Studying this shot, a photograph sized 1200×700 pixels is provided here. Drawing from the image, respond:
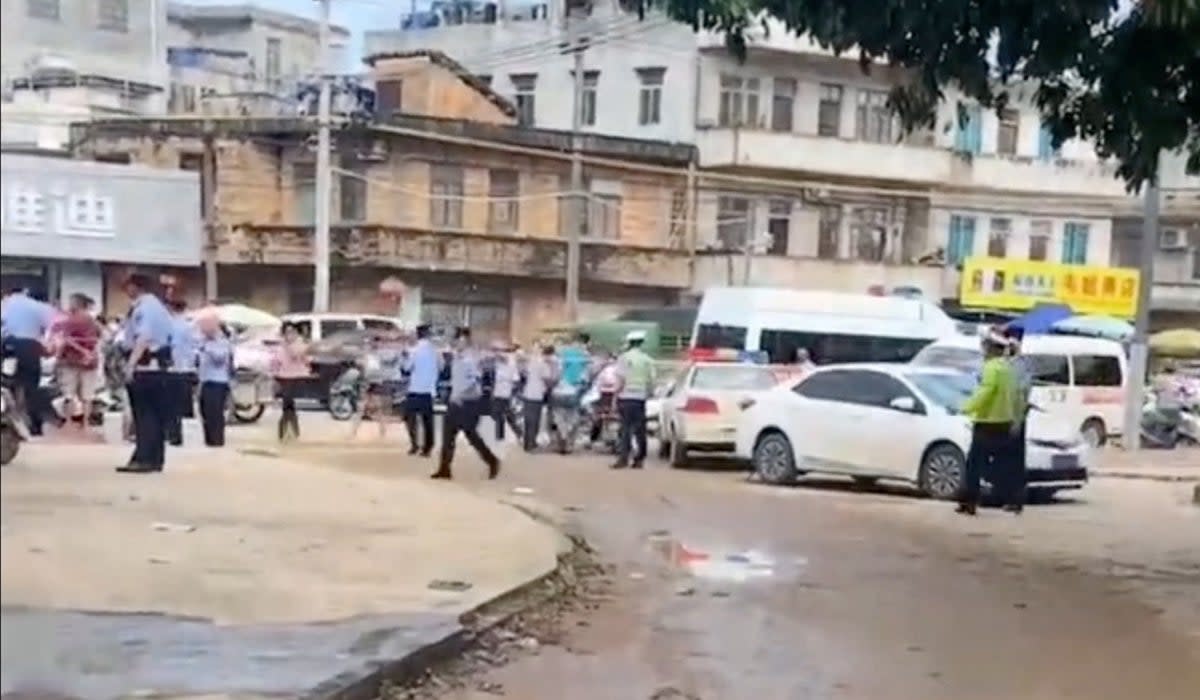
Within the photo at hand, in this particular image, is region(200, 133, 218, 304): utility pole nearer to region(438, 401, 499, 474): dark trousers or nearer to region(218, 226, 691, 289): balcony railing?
region(218, 226, 691, 289): balcony railing

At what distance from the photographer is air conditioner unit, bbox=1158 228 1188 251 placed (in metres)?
54.5

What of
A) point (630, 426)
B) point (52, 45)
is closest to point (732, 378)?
point (630, 426)

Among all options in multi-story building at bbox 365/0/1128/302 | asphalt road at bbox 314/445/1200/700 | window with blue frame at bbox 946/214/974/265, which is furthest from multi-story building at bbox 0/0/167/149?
window with blue frame at bbox 946/214/974/265

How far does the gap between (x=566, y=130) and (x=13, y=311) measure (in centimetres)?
4471

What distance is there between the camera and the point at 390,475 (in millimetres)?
20281

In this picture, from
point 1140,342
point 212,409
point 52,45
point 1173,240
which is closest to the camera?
point 52,45

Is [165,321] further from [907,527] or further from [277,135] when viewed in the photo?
[277,135]

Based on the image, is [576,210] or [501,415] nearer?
[501,415]

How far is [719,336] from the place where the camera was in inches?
1377

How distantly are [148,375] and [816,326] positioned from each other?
69.0 feet

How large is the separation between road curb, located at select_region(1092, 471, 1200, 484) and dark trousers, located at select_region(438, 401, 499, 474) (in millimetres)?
9879

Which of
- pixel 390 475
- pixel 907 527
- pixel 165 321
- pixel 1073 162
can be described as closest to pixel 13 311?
pixel 165 321

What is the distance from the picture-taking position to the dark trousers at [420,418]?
2261 cm

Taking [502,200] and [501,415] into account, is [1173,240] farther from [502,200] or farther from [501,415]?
[501,415]
